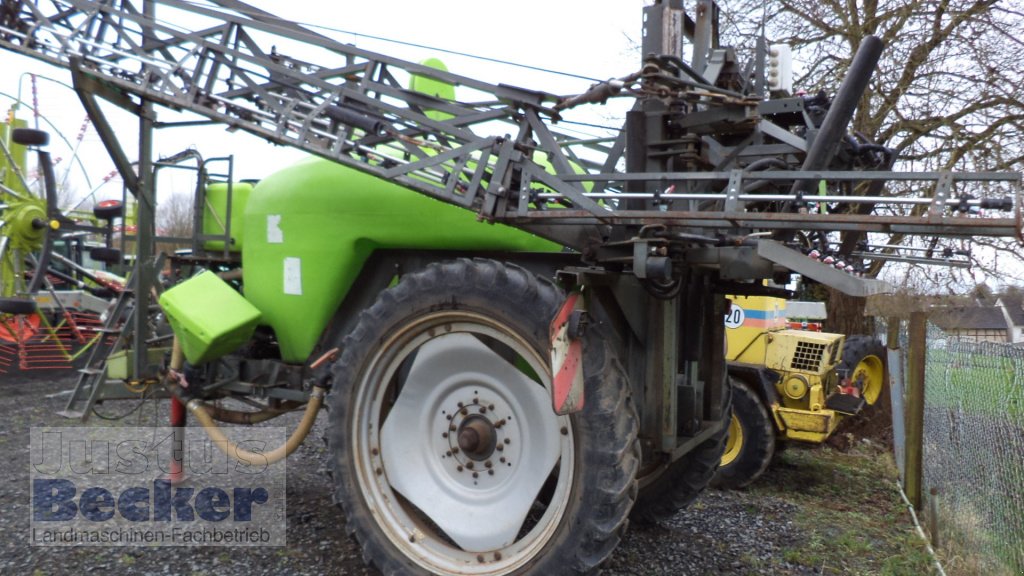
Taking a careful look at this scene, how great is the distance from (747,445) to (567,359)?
4.44m

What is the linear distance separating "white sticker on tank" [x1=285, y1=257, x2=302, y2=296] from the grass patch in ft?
10.8

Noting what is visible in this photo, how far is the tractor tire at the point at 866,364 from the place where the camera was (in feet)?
29.2

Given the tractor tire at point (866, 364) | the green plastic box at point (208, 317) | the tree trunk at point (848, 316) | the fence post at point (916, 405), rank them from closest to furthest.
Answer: the green plastic box at point (208, 317)
the fence post at point (916, 405)
the tractor tire at point (866, 364)
the tree trunk at point (848, 316)

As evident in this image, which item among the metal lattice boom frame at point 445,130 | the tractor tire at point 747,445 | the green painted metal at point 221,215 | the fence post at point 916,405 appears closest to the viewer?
the metal lattice boom frame at point 445,130

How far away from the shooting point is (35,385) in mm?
11234

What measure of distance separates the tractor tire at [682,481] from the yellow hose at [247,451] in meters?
2.01

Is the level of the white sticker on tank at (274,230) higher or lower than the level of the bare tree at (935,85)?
lower

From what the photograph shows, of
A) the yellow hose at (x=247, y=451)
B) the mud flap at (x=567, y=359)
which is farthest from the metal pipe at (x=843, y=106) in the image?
the yellow hose at (x=247, y=451)

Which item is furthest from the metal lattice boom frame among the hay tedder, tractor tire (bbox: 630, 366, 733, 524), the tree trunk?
the tree trunk

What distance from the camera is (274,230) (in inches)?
198

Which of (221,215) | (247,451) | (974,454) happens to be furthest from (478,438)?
(221,215)

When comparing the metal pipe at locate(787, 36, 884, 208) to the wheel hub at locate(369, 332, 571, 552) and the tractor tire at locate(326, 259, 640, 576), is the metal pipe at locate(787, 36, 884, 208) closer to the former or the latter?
the tractor tire at locate(326, 259, 640, 576)

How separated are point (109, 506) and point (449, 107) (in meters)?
3.38

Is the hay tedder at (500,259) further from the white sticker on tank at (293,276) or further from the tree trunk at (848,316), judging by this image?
the tree trunk at (848,316)
